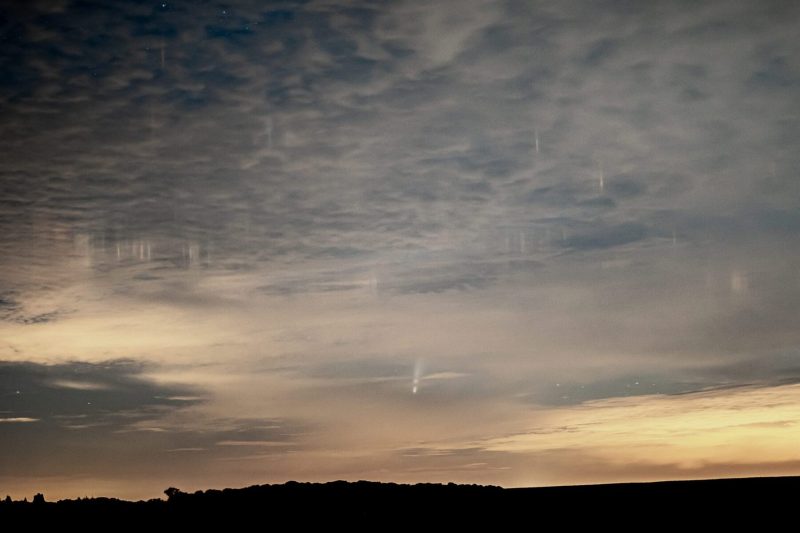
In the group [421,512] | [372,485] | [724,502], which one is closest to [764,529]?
[724,502]

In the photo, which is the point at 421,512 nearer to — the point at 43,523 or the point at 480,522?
the point at 480,522

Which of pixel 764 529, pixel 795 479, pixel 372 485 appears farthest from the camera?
pixel 372 485

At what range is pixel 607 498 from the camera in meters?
45.7

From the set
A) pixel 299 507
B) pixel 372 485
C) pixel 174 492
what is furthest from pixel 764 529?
pixel 174 492

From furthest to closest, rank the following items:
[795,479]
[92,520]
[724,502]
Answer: [795,479] → [92,520] → [724,502]

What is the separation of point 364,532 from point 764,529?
17387mm

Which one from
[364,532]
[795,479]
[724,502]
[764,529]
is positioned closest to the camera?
[764,529]

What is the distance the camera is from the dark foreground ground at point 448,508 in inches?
1507

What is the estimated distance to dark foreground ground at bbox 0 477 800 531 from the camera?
38281 mm

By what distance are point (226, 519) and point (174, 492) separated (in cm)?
1541

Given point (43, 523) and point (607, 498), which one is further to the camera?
point (607, 498)

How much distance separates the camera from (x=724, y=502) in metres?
40.9

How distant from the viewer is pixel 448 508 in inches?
1747

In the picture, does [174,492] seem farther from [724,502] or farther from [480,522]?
[724,502]
